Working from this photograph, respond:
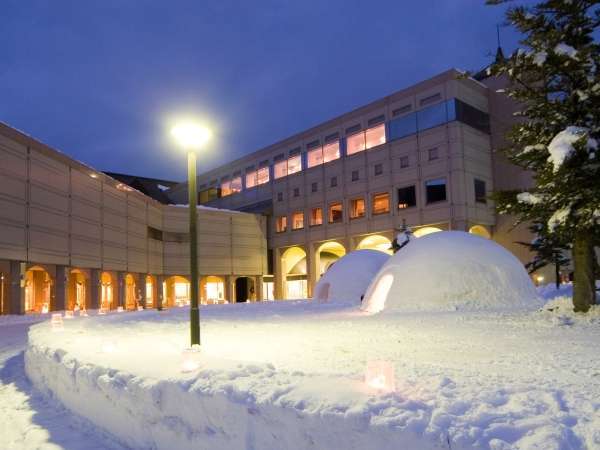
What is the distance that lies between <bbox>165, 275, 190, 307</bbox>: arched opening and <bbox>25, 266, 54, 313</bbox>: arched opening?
1665 cm

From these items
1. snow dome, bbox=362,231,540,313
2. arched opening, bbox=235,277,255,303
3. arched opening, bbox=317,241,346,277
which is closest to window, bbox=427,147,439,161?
arched opening, bbox=317,241,346,277

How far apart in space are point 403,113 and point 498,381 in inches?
1633

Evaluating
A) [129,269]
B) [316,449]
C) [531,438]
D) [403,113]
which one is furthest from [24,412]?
[403,113]

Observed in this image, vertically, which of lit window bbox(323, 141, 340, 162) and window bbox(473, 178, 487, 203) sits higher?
lit window bbox(323, 141, 340, 162)

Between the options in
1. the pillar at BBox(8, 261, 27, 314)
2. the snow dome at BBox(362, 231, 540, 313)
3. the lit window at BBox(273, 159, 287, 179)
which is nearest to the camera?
the snow dome at BBox(362, 231, 540, 313)

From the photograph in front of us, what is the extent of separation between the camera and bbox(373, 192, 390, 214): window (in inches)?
1858

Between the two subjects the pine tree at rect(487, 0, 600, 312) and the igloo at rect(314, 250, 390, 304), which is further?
the igloo at rect(314, 250, 390, 304)

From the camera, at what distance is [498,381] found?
21.7 feet

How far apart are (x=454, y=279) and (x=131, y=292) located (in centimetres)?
3424

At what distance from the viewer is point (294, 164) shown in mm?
55875

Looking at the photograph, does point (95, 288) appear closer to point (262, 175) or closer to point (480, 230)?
point (262, 175)

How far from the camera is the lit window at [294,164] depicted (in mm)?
55281

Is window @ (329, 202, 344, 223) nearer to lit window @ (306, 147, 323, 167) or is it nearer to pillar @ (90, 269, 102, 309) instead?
lit window @ (306, 147, 323, 167)

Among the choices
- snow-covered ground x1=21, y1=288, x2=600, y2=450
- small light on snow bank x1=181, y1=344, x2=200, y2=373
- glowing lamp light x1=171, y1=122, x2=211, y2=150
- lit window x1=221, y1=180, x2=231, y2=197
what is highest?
lit window x1=221, y1=180, x2=231, y2=197
